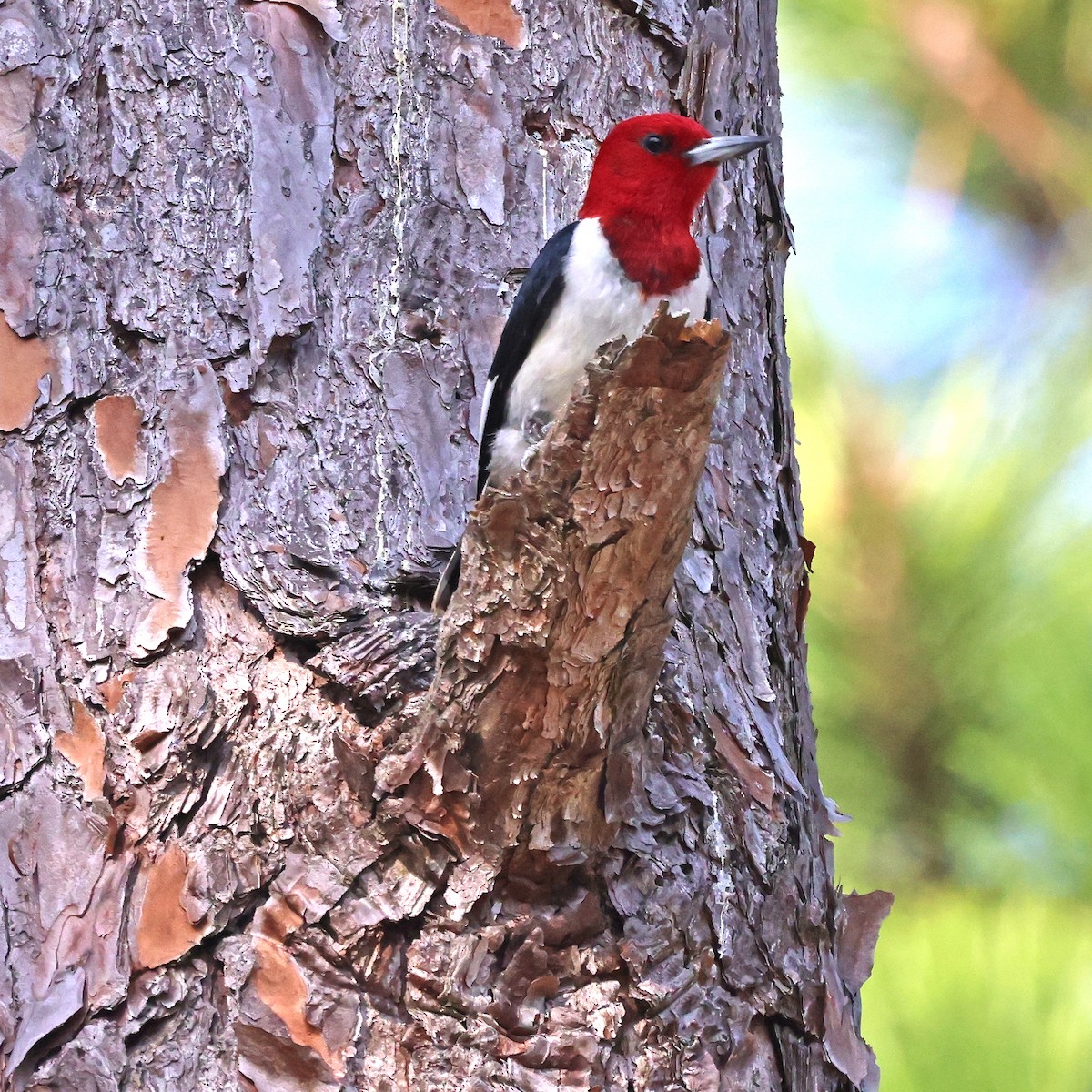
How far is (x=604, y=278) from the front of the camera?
2176 mm

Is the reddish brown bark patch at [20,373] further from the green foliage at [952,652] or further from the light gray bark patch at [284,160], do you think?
the green foliage at [952,652]

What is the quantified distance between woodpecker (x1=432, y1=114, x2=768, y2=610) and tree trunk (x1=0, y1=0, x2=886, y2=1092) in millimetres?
60

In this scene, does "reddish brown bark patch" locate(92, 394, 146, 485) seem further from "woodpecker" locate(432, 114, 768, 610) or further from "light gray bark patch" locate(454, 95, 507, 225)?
"light gray bark patch" locate(454, 95, 507, 225)

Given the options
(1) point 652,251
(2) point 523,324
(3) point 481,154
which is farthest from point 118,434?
(1) point 652,251

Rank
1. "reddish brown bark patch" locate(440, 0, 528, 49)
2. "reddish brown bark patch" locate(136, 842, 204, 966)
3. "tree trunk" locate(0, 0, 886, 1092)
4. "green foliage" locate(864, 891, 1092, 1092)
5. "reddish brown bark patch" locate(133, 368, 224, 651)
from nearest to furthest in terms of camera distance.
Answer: "tree trunk" locate(0, 0, 886, 1092), "reddish brown bark patch" locate(136, 842, 204, 966), "reddish brown bark patch" locate(133, 368, 224, 651), "reddish brown bark patch" locate(440, 0, 528, 49), "green foliage" locate(864, 891, 1092, 1092)

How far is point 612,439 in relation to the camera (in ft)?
4.34

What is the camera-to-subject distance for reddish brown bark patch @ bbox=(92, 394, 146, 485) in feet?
5.98

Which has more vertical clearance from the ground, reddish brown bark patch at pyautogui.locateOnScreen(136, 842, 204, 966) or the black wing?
the black wing

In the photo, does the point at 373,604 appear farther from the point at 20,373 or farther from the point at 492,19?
the point at 492,19

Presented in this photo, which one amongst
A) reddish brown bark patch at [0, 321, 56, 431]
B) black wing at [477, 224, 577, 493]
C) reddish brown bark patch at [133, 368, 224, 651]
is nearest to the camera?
reddish brown bark patch at [133, 368, 224, 651]

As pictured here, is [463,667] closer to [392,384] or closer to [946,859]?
[392,384]

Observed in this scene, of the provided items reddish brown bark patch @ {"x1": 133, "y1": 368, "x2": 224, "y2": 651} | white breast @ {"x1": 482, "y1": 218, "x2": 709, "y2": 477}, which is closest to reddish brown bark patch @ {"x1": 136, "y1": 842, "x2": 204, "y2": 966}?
reddish brown bark patch @ {"x1": 133, "y1": 368, "x2": 224, "y2": 651}

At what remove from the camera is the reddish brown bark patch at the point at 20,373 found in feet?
6.06

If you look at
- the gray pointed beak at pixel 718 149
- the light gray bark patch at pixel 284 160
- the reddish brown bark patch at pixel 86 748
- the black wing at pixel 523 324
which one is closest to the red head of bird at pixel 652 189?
the gray pointed beak at pixel 718 149
